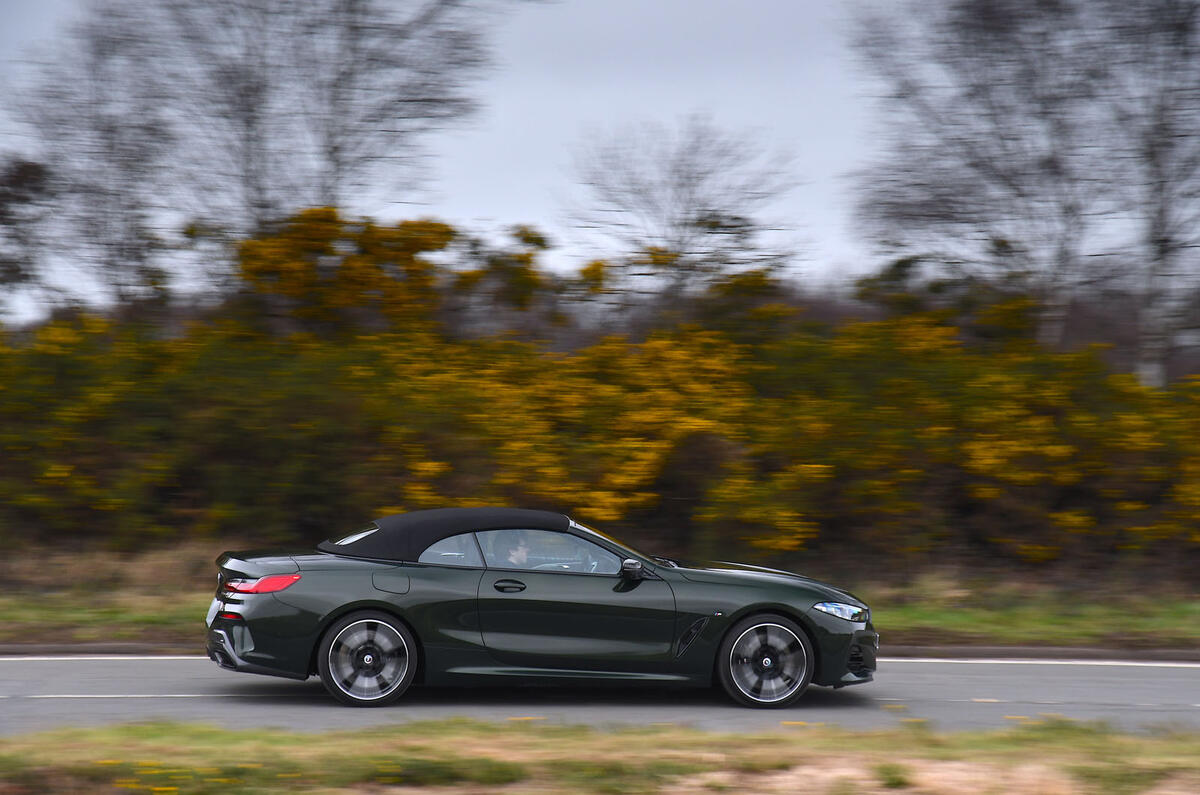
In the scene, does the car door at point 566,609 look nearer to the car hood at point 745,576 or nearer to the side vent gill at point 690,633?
the side vent gill at point 690,633

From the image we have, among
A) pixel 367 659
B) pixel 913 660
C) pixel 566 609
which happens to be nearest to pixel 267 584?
pixel 367 659

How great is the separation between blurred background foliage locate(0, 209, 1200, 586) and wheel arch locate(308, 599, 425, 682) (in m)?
6.83

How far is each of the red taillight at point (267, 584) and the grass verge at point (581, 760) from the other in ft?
3.47

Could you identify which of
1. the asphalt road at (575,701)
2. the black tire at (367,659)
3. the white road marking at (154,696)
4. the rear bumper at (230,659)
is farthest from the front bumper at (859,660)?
the white road marking at (154,696)

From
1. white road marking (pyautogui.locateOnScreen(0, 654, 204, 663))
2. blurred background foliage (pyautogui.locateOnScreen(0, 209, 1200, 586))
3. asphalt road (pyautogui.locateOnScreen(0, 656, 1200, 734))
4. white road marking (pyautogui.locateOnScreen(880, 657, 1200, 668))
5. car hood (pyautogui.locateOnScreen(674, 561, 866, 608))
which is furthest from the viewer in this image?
blurred background foliage (pyautogui.locateOnScreen(0, 209, 1200, 586))

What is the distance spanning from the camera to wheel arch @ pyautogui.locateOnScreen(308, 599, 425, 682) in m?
7.73

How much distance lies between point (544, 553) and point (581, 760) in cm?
219

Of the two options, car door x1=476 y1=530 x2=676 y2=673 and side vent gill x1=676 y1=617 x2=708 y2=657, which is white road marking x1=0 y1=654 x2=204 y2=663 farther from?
side vent gill x1=676 y1=617 x2=708 y2=657

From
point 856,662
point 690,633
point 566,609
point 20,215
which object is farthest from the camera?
point 20,215

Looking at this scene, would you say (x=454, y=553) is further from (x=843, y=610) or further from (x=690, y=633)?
(x=843, y=610)

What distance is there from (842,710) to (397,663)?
3102 mm

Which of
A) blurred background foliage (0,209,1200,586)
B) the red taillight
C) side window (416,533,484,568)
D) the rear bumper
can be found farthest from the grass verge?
blurred background foliage (0,209,1200,586)

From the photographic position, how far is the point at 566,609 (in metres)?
7.87

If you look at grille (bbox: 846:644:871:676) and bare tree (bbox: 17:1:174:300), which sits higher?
bare tree (bbox: 17:1:174:300)
